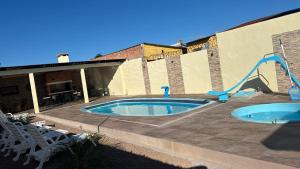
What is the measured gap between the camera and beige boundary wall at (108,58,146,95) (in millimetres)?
19141

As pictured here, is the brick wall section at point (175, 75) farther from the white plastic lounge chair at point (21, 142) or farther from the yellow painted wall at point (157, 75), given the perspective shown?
the white plastic lounge chair at point (21, 142)

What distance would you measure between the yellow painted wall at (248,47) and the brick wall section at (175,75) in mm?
3268

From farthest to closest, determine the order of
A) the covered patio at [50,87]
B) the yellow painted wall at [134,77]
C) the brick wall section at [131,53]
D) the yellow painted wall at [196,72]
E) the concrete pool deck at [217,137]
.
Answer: the brick wall section at [131,53]
the yellow painted wall at [134,77]
the covered patio at [50,87]
the yellow painted wall at [196,72]
the concrete pool deck at [217,137]

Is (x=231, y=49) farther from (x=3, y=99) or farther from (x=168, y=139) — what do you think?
(x=3, y=99)

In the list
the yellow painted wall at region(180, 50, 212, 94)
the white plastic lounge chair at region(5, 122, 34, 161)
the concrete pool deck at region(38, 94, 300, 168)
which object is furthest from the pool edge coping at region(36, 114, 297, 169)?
the yellow painted wall at region(180, 50, 212, 94)

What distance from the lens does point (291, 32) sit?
34.4ft

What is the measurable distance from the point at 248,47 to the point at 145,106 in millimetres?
6683

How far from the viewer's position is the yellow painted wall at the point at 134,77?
62.5 feet

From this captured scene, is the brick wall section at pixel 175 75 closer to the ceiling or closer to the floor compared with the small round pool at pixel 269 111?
closer to the ceiling

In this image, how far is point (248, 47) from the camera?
12141mm

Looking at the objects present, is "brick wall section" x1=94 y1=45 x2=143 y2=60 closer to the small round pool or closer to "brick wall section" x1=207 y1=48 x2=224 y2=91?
"brick wall section" x1=207 y1=48 x2=224 y2=91

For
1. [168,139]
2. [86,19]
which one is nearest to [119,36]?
[86,19]

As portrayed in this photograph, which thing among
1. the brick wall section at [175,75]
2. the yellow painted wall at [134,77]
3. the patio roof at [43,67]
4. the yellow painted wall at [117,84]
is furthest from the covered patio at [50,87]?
the brick wall section at [175,75]

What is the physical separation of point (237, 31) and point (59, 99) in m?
15.4
